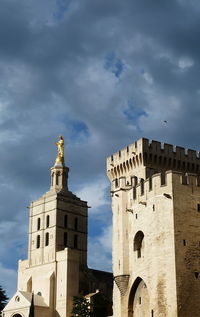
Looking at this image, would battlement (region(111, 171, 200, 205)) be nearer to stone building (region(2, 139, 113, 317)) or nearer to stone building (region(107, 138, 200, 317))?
stone building (region(107, 138, 200, 317))

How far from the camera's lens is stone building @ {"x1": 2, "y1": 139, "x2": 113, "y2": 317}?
2435 inches

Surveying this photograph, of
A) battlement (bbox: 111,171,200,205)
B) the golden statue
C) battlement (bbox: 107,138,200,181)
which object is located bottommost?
battlement (bbox: 111,171,200,205)

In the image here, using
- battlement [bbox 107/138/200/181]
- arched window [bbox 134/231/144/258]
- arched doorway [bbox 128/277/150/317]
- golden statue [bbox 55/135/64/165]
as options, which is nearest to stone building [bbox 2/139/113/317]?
golden statue [bbox 55/135/64/165]

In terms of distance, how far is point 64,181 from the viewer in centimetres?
7169

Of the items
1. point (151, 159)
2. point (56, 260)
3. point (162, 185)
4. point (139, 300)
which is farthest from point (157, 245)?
point (56, 260)

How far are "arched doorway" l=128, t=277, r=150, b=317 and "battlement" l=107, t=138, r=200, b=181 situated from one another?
9995 mm

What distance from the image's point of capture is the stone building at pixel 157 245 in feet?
134

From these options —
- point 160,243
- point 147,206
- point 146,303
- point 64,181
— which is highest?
point 64,181

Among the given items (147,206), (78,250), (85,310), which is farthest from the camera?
(78,250)

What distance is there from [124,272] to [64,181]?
27.3 meters

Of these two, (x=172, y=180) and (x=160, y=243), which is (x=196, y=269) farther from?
(x=172, y=180)

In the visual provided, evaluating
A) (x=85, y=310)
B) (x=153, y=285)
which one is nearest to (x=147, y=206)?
(x=153, y=285)

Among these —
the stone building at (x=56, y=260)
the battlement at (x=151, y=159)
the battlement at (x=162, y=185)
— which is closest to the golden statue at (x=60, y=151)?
the stone building at (x=56, y=260)

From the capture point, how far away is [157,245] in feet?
140
